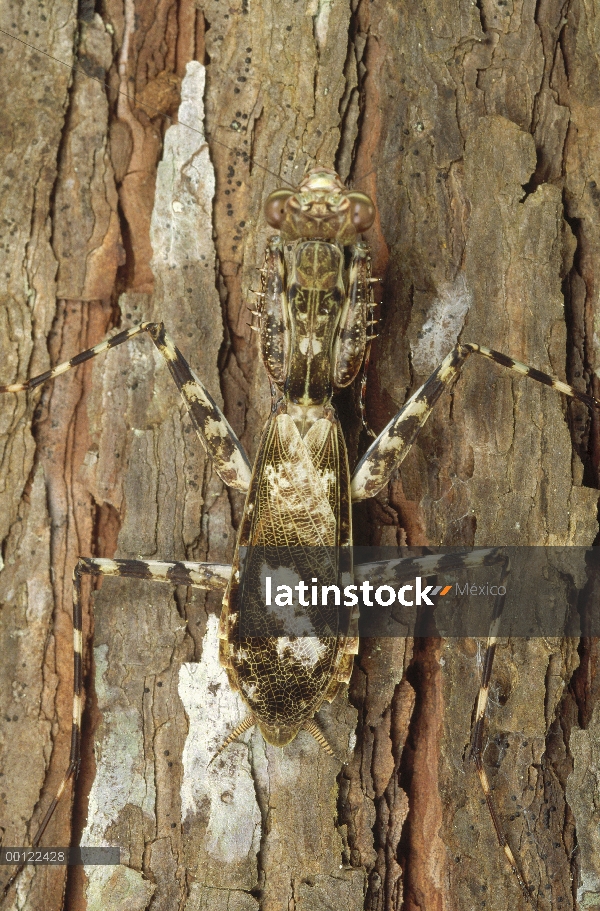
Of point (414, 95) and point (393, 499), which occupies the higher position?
point (414, 95)

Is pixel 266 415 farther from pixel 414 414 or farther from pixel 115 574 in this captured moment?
pixel 115 574

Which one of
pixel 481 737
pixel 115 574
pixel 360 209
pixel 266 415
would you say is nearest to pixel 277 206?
pixel 360 209

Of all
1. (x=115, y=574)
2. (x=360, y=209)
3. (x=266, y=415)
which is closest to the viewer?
(x=360, y=209)

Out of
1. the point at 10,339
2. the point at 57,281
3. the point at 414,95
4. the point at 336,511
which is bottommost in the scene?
the point at 336,511

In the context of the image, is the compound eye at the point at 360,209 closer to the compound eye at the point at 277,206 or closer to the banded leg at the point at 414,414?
the compound eye at the point at 277,206

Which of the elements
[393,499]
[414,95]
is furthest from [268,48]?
[393,499]

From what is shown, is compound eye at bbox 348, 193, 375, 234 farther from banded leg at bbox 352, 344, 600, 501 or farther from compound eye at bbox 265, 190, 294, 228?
banded leg at bbox 352, 344, 600, 501

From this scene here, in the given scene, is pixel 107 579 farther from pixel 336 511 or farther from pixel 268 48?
pixel 268 48
